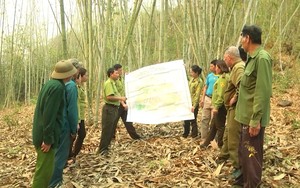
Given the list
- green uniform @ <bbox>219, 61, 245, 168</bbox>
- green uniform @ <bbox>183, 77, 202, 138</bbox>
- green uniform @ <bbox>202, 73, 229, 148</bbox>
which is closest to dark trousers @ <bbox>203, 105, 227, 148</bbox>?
green uniform @ <bbox>202, 73, 229, 148</bbox>

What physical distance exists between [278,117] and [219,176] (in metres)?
3.63

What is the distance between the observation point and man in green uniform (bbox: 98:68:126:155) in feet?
15.4

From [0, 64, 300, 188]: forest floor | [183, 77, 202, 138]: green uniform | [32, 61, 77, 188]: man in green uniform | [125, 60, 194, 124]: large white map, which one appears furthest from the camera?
[183, 77, 202, 138]: green uniform

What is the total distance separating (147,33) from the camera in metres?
9.37

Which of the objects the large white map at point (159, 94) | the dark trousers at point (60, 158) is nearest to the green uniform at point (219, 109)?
the large white map at point (159, 94)

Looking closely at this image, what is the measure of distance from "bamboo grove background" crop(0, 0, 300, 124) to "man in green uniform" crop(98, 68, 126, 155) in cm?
119

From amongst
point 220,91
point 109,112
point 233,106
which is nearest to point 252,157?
point 233,106

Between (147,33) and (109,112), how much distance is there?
5.03 meters

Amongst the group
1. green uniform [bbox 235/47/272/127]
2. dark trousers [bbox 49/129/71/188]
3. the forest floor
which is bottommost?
the forest floor

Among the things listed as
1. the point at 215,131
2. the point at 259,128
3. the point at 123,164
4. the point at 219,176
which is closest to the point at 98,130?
the point at 123,164

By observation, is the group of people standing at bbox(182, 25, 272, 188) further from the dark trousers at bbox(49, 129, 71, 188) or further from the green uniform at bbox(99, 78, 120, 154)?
the green uniform at bbox(99, 78, 120, 154)

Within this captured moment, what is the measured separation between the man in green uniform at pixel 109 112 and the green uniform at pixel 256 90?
7.67 ft

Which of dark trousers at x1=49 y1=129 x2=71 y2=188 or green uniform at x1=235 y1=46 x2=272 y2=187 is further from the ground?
green uniform at x1=235 y1=46 x2=272 y2=187

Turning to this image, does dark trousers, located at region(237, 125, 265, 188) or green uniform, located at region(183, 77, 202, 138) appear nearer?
dark trousers, located at region(237, 125, 265, 188)
